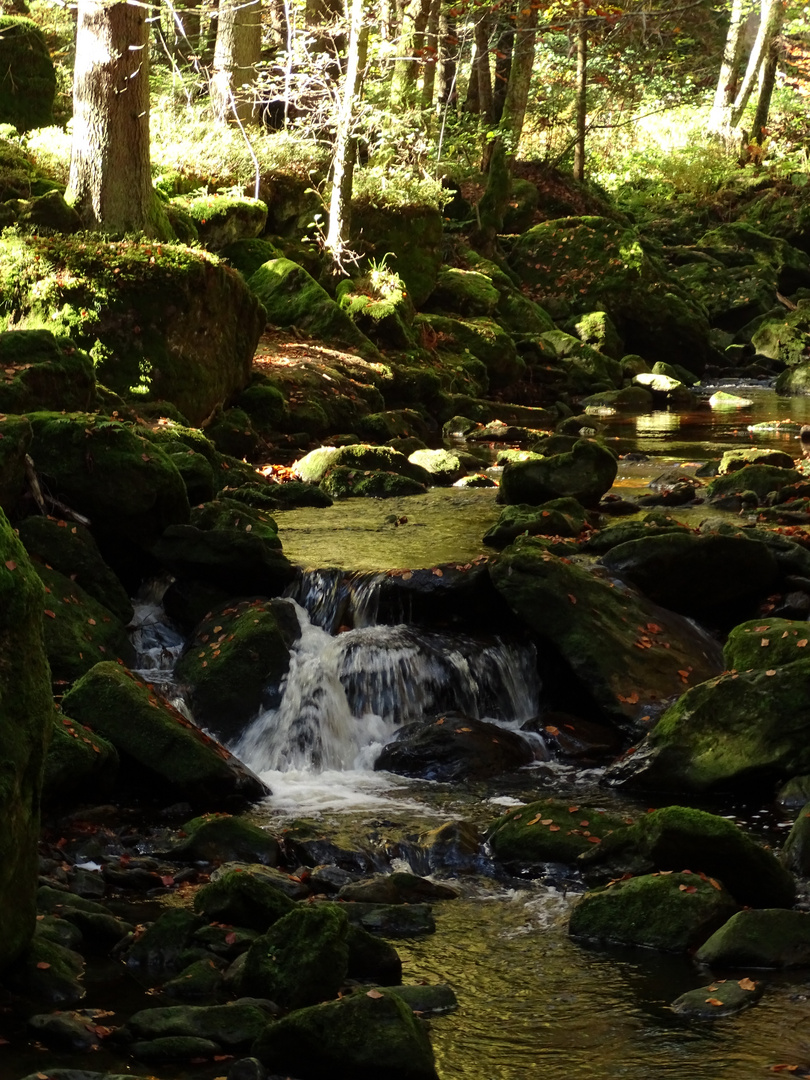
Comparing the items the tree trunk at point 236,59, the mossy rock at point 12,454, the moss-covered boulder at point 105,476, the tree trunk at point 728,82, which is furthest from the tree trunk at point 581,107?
the mossy rock at point 12,454

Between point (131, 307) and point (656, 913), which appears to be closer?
point (656, 913)

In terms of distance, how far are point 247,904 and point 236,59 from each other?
19471mm

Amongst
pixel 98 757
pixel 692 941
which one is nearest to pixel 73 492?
pixel 98 757

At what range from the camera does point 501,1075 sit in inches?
175

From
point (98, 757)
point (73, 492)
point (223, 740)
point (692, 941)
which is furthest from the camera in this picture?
point (73, 492)

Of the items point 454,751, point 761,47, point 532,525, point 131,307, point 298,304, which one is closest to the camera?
point 454,751

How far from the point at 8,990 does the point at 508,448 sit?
14384 mm

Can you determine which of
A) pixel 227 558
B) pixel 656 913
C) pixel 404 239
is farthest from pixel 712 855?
Result: pixel 404 239

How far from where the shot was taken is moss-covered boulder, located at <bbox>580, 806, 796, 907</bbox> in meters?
5.95

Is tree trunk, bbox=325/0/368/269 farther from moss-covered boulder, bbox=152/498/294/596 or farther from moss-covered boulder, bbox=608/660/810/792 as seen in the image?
moss-covered boulder, bbox=608/660/810/792

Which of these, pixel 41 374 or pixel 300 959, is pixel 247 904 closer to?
pixel 300 959

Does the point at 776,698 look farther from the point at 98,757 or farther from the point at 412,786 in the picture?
the point at 98,757

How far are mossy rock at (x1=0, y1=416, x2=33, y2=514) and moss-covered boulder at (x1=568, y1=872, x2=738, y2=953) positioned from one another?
572 centimetres

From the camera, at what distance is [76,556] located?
9938 mm
